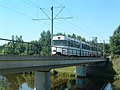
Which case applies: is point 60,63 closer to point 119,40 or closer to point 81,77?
point 81,77

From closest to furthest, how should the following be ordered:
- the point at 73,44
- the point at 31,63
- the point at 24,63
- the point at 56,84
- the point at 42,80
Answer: the point at 24,63 < the point at 31,63 < the point at 42,80 < the point at 73,44 < the point at 56,84

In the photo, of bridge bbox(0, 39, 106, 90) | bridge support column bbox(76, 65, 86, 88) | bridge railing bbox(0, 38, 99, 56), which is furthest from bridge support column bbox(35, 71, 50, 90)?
bridge support column bbox(76, 65, 86, 88)

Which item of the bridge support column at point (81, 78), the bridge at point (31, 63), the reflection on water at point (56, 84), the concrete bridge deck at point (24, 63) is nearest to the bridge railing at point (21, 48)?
the bridge at point (31, 63)

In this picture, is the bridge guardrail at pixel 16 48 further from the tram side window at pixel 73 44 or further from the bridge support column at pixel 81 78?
the bridge support column at pixel 81 78

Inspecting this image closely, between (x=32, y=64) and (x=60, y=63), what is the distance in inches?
287

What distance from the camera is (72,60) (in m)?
31.4

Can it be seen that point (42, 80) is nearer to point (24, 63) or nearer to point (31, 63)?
point (31, 63)

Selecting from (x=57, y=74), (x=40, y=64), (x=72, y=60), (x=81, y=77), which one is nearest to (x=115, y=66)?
(x=57, y=74)

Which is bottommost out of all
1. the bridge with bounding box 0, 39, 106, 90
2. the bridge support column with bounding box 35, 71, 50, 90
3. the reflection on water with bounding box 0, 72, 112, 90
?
the reflection on water with bounding box 0, 72, 112, 90

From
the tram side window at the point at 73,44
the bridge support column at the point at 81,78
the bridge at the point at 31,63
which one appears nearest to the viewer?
the bridge at the point at 31,63

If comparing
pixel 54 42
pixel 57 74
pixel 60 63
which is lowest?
pixel 57 74

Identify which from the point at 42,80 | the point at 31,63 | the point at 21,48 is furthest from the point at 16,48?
the point at 42,80

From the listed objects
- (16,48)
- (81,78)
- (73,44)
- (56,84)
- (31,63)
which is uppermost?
(73,44)

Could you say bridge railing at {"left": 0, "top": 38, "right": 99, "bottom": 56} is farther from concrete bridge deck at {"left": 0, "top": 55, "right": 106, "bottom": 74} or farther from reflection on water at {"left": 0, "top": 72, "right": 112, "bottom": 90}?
reflection on water at {"left": 0, "top": 72, "right": 112, "bottom": 90}
